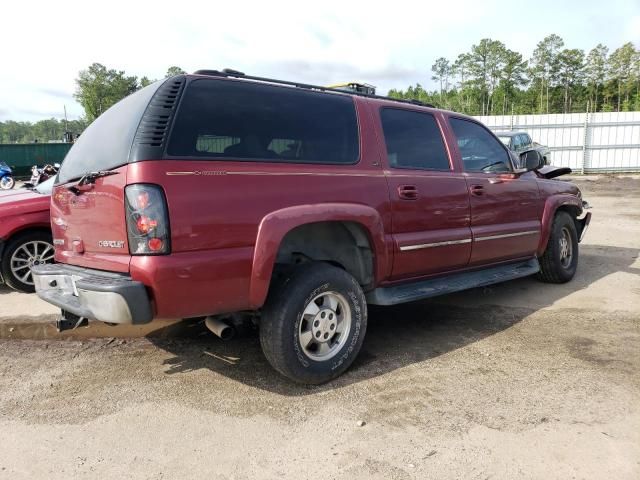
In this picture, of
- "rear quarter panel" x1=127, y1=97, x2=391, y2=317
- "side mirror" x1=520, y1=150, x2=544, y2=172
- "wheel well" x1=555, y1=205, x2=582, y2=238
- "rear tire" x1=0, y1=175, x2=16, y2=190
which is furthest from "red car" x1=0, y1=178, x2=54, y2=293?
"rear tire" x1=0, y1=175, x2=16, y2=190

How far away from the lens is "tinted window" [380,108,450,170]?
3.89 meters

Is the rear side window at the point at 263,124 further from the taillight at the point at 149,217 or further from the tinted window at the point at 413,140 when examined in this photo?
the tinted window at the point at 413,140

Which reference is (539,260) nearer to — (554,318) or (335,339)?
(554,318)

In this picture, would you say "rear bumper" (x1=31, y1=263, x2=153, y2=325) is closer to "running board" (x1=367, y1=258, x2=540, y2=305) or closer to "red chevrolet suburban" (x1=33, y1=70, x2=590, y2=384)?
"red chevrolet suburban" (x1=33, y1=70, x2=590, y2=384)

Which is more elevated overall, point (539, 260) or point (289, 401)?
point (539, 260)

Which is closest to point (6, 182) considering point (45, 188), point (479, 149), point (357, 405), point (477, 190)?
point (45, 188)

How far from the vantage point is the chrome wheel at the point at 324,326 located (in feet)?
10.7

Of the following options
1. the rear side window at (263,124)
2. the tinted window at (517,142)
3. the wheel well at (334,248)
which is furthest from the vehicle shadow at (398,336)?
the tinted window at (517,142)

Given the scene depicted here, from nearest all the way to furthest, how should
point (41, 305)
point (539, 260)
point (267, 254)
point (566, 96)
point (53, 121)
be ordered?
point (267, 254) < point (41, 305) < point (539, 260) < point (566, 96) < point (53, 121)

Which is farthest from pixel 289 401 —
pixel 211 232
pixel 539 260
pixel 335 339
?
pixel 539 260

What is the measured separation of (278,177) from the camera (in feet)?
10.0

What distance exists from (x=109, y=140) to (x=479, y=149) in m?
3.29

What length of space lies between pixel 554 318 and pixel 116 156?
391 centimetres

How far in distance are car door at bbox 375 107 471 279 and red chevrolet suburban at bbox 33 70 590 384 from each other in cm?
1
